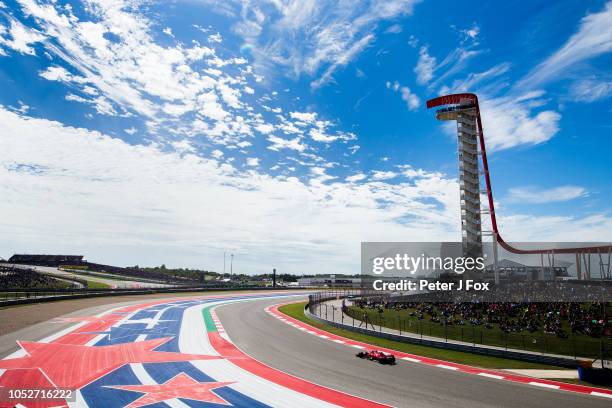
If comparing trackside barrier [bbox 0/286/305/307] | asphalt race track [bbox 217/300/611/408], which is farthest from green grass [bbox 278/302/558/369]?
trackside barrier [bbox 0/286/305/307]

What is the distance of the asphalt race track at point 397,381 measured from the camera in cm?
1361

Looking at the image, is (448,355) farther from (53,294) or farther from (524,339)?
(53,294)

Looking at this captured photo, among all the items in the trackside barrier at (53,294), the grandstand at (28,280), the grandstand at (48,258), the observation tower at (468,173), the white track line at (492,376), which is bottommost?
the white track line at (492,376)

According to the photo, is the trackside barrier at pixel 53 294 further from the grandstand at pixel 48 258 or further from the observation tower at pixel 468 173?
the grandstand at pixel 48 258

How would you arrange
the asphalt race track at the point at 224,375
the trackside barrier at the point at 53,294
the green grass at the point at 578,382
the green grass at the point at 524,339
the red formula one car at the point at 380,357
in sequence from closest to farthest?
the asphalt race track at the point at 224,375
the green grass at the point at 578,382
the red formula one car at the point at 380,357
the green grass at the point at 524,339
the trackside barrier at the point at 53,294

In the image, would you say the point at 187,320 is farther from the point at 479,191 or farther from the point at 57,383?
the point at 479,191

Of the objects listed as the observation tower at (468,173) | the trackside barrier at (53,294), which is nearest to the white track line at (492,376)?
the trackside barrier at (53,294)

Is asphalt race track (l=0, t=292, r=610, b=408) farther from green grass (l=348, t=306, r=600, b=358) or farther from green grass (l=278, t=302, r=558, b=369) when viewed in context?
green grass (l=348, t=306, r=600, b=358)

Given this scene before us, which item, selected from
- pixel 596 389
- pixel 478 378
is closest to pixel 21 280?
pixel 478 378

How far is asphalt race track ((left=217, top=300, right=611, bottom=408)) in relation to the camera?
536 inches

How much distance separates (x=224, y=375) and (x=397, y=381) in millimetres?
7528

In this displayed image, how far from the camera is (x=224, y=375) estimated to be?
663 inches

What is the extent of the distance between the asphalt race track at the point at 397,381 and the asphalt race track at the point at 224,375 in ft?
0.13

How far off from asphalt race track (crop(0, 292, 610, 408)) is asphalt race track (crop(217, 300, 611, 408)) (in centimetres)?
4
